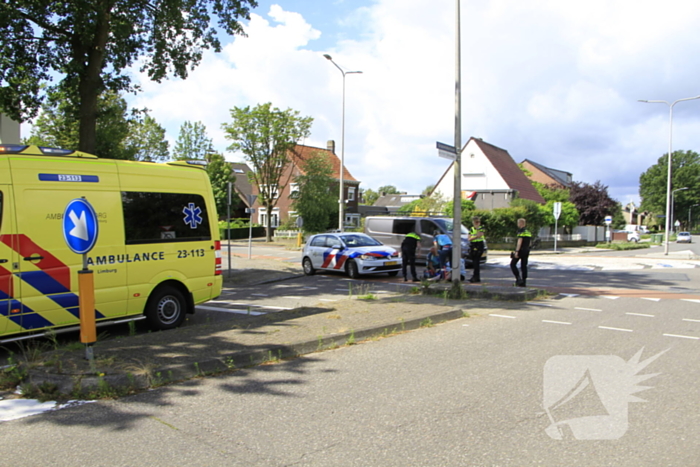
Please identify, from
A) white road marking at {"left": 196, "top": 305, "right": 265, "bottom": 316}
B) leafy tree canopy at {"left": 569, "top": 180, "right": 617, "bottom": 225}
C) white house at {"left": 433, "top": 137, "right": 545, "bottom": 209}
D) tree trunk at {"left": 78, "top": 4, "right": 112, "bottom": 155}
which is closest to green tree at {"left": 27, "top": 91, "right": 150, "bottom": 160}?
tree trunk at {"left": 78, "top": 4, "right": 112, "bottom": 155}

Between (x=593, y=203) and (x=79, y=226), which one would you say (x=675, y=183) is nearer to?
(x=593, y=203)

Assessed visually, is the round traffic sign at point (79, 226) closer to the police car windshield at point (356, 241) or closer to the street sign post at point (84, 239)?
the street sign post at point (84, 239)

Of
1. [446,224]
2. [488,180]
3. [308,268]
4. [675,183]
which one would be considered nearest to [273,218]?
[488,180]

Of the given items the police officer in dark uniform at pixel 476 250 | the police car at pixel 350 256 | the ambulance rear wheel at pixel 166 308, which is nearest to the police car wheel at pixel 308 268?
the police car at pixel 350 256

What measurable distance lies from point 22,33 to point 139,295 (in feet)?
37.9

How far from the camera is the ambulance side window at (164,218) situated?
778 centimetres

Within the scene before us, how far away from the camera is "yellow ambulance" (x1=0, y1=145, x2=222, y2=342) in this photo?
658cm

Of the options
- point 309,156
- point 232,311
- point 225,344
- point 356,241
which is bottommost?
point 232,311

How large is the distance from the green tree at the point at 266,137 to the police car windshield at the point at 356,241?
1258 inches

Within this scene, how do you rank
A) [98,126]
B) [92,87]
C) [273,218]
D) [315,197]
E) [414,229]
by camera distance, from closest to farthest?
[92,87]
[414,229]
[98,126]
[315,197]
[273,218]

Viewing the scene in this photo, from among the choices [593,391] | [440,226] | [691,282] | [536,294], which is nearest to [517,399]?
[593,391]

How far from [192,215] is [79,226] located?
3.42 m

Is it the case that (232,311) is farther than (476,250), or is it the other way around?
(476,250)

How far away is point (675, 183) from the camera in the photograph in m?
99.5
